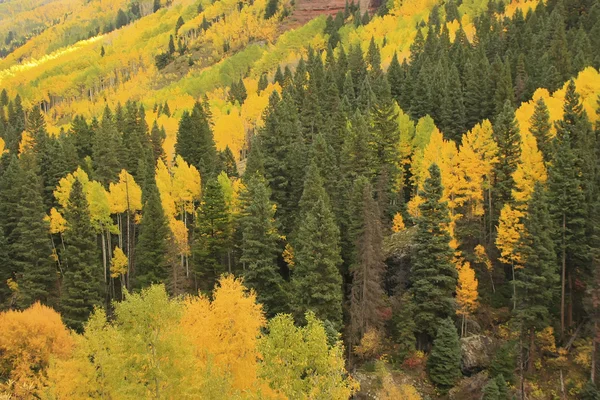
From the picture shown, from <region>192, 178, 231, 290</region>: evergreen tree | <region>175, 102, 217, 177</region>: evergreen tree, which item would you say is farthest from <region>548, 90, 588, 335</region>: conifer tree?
<region>175, 102, 217, 177</region>: evergreen tree

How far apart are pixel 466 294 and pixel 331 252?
12.1 metres

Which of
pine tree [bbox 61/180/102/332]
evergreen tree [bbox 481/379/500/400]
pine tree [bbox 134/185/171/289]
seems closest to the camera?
evergreen tree [bbox 481/379/500/400]

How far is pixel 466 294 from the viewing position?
4500 cm

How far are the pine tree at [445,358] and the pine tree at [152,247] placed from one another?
1055 inches

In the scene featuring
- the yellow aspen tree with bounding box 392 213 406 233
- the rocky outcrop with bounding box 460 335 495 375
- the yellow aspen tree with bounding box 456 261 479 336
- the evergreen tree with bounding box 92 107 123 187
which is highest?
the evergreen tree with bounding box 92 107 123 187

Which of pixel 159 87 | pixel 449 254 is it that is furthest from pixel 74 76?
pixel 449 254

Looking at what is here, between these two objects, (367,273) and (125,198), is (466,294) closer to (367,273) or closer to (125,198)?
(367,273)

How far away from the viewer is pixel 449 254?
45375 mm

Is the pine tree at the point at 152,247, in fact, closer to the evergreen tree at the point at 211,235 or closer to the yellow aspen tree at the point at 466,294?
the evergreen tree at the point at 211,235

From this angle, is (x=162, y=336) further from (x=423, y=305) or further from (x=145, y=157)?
(x=145, y=157)

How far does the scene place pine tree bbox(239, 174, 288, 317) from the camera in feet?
158

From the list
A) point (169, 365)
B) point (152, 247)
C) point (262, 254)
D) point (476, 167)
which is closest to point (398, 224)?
point (476, 167)

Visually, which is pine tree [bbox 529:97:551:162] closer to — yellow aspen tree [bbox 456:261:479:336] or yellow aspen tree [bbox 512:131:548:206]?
yellow aspen tree [bbox 512:131:548:206]

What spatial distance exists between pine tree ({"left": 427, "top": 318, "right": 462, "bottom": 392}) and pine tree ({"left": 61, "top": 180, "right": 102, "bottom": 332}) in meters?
30.5
